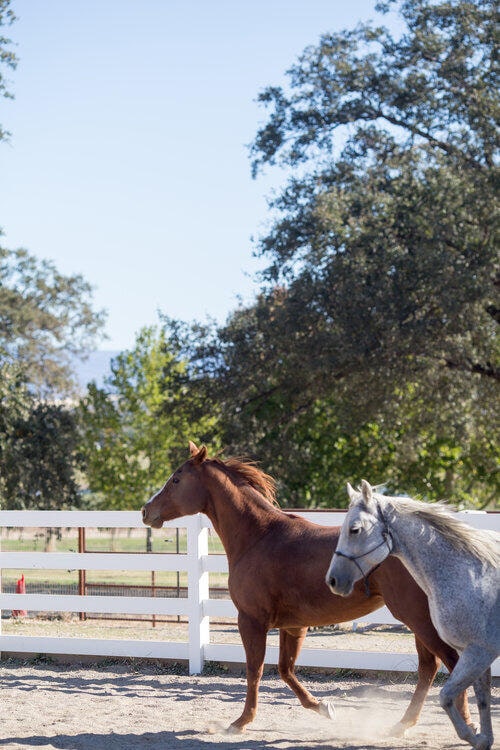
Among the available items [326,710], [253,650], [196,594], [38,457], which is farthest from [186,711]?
[38,457]

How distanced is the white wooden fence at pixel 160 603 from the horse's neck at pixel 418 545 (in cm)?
270

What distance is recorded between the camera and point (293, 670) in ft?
21.1

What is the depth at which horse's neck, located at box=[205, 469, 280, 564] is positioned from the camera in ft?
21.4

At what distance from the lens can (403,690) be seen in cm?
761

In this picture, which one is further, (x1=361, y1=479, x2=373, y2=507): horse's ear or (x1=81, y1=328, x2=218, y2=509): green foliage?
(x1=81, y1=328, x2=218, y2=509): green foliage

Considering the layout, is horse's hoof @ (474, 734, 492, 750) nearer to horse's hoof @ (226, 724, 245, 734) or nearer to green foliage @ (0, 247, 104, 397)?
horse's hoof @ (226, 724, 245, 734)

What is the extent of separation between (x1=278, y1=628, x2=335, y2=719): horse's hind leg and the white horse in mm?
1471

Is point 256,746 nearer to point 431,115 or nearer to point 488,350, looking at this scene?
point 488,350

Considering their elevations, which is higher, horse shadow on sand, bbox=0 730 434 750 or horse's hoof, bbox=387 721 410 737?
horse's hoof, bbox=387 721 410 737

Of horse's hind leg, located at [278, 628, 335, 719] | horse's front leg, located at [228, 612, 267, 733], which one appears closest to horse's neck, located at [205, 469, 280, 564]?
horse's front leg, located at [228, 612, 267, 733]

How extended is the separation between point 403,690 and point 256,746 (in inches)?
87.6

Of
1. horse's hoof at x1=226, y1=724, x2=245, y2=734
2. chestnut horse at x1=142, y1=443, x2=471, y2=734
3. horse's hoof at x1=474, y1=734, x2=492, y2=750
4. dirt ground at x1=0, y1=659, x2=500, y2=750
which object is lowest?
dirt ground at x1=0, y1=659, x2=500, y2=750

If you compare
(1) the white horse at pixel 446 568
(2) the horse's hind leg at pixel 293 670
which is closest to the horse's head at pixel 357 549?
(1) the white horse at pixel 446 568

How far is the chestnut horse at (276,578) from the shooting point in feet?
18.9
